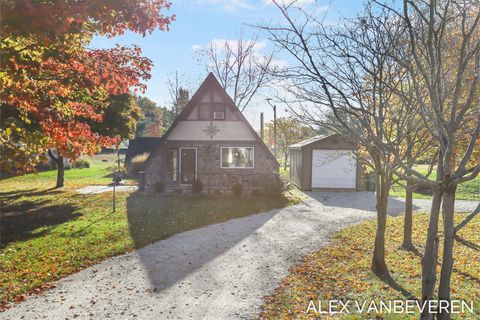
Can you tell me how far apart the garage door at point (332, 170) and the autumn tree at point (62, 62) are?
14718 mm

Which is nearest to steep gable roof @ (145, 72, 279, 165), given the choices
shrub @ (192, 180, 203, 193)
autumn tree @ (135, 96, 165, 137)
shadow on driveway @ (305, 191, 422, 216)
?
shrub @ (192, 180, 203, 193)

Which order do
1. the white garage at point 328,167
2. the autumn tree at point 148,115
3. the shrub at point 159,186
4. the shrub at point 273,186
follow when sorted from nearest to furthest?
the shrub at point 273,186 < the shrub at point 159,186 < the white garage at point 328,167 < the autumn tree at point 148,115

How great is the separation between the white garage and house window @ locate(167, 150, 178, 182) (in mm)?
8029

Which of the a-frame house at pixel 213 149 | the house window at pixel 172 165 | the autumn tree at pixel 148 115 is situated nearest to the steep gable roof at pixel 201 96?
the a-frame house at pixel 213 149

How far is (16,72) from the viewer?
5.61m

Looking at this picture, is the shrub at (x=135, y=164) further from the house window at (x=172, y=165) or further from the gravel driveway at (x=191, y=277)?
the gravel driveway at (x=191, y=277)

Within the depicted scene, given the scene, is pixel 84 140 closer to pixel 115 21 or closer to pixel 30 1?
pixel 115 21

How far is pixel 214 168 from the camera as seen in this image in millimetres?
19547

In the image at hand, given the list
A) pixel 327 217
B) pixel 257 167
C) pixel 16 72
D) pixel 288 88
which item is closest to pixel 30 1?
pixel 16 72

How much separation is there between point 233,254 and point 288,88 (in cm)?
463

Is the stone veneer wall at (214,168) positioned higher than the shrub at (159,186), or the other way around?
the stone veneer wall at (214,168)

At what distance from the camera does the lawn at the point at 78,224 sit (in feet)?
23.9

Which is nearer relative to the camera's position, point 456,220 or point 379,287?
point 379,287

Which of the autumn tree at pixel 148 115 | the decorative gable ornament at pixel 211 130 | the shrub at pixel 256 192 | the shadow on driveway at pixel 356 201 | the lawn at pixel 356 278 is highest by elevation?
→ the autumn tree at pixel 148 115
